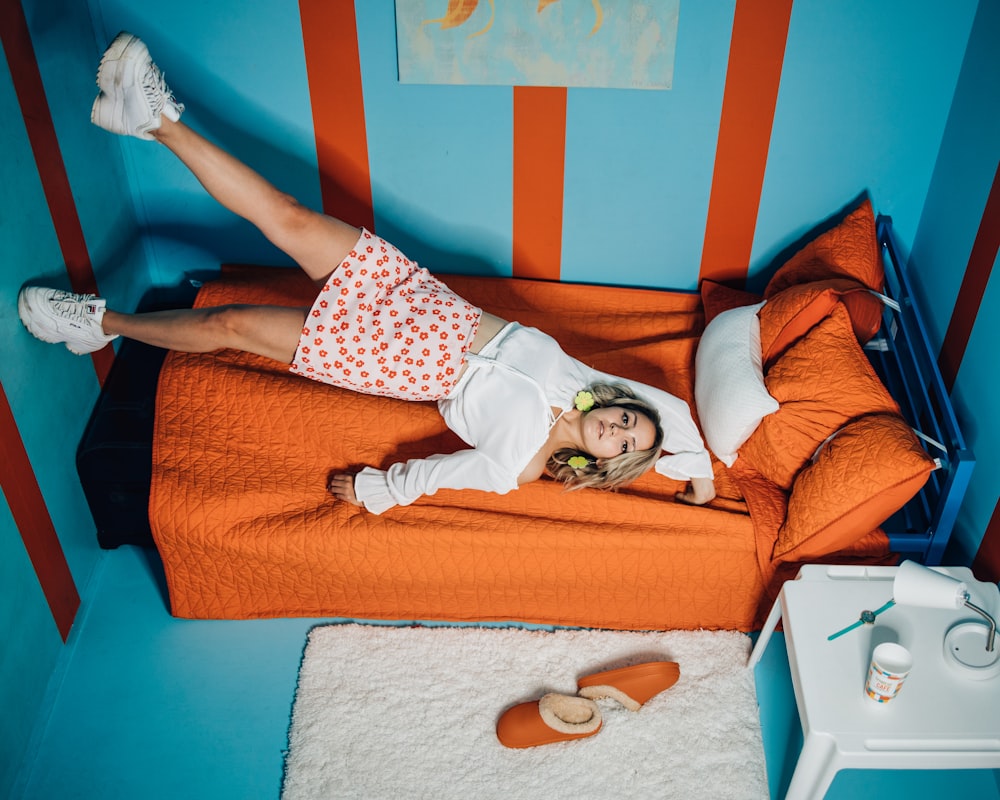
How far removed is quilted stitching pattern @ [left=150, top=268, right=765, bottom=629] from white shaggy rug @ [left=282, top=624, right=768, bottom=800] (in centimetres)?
9

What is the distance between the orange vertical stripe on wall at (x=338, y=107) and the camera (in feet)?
9.28

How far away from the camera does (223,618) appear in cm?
254

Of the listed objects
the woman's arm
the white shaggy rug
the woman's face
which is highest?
the woman's face

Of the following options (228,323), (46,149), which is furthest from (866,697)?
(46,149)

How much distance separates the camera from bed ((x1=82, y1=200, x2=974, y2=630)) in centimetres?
236

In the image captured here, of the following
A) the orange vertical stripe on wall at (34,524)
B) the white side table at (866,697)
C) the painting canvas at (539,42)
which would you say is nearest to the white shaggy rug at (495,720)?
the white side table at (866,697)

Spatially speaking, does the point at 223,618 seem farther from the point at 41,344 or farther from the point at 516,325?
the point at 516,325

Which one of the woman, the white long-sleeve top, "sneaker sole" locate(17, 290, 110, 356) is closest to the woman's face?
the woman

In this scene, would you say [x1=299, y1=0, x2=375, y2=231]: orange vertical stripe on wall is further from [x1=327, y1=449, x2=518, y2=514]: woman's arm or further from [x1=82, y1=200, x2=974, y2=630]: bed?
[x1=327, y1=449, x2=518, y2=514]: woman's arm

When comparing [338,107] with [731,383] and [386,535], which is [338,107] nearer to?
[386,535]

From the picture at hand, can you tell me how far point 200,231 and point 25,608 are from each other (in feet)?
5.11

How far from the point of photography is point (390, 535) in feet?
7.84

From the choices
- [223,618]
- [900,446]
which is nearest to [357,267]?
[223,618]

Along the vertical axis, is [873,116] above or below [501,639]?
above
